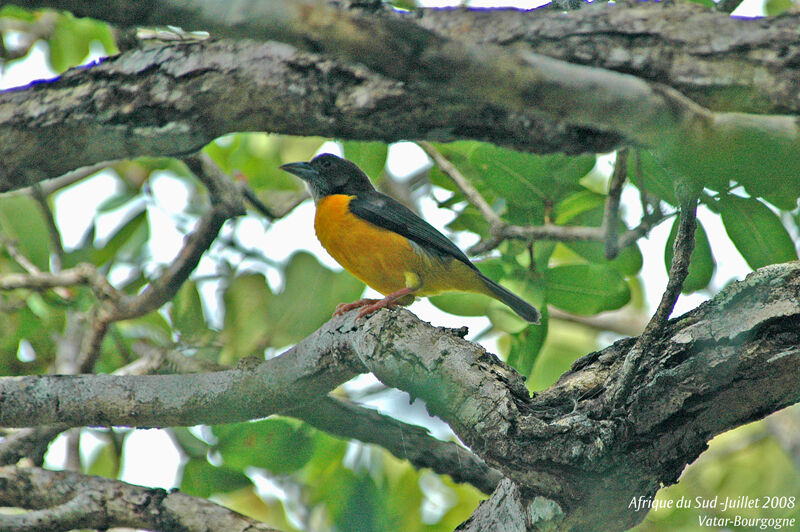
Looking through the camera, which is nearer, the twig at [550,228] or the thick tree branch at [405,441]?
the twig at [550,228]

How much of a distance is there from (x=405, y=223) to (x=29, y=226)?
104 inches

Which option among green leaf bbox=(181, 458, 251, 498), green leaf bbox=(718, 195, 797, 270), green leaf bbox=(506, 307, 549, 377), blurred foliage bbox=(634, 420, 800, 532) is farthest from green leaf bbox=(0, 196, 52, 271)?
green leaf bbox=(718, 195, 797, 270)

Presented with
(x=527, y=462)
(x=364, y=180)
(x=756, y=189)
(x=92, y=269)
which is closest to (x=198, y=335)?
(x=92, y=269)

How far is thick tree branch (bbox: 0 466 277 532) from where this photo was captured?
3.18 meters

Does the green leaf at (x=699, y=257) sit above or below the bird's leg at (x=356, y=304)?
above

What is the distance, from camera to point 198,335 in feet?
14.8

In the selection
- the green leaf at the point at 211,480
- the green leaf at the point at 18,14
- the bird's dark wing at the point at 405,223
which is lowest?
the green leaf at the point at 211,480

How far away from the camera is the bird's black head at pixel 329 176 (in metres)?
5.59

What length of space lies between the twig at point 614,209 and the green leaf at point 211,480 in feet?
7.78

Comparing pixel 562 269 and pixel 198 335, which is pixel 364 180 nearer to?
pixel 198 335

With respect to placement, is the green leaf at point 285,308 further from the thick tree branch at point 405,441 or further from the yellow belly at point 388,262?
the thick tree branch at point 405,441

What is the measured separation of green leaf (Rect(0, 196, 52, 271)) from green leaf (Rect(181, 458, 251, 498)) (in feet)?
6.83

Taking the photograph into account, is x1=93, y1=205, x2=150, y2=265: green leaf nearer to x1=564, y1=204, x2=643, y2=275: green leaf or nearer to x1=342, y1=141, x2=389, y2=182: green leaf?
x1=342, y1=141, x2=389, y2=182: green leaf

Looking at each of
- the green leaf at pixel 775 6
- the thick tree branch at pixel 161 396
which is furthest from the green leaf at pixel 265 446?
the green leaf at pixel 775 6
